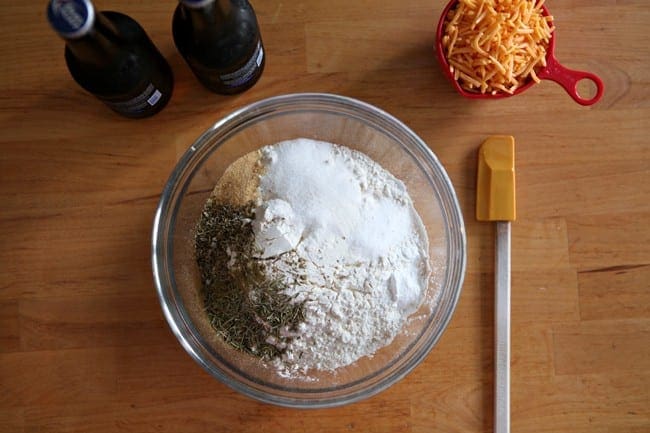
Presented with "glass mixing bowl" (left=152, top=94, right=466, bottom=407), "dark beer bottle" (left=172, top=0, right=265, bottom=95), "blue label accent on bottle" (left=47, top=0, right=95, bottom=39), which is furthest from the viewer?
"glass mixing bowl" (left=152, top=94, right=466, bottom=407)

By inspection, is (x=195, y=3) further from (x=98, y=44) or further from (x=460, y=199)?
(x=460, y=199)

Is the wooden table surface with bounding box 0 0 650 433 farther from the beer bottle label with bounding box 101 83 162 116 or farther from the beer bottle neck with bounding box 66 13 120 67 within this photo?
the beer bottle neck with bounding box 66 13 120 67

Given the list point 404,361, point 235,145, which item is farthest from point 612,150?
point 235,145

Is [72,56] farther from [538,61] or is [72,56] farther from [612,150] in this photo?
[612,150]

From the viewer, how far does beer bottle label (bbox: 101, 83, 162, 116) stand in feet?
3.15

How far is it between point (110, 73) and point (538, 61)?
29.1 inches

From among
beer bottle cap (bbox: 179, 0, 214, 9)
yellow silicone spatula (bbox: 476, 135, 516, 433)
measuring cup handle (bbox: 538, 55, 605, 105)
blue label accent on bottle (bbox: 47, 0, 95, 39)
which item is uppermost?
blue label accent on bottle (bbox: 47, 0, 95, 39)

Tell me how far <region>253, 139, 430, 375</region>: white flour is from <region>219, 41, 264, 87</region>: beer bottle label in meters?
0.14

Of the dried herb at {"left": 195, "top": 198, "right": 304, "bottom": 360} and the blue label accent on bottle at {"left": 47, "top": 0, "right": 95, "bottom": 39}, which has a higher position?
the blue label accent on bottle at {"left": 47, "top": 0, "right": 95, "bottom": 39}

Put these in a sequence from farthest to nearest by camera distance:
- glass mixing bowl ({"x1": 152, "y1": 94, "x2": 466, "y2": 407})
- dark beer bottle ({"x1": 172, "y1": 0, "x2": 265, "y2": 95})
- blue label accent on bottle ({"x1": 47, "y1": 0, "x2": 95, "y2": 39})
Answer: glass mixing bowl ({"x1": 152, "y1": 94, "x2": 466, "y2": 407}), dark beer bottle ({"x1": 172, "y1": 0, "x2": 265, "y2": 95}), blue label accent on bottle ({"x1": 47, "y1": 0, "x2": 95, "y2": 39})

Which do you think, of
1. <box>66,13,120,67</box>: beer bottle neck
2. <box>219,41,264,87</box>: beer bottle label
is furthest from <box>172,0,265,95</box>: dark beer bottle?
<box>66,13,120,67</box>: beer bottle neck

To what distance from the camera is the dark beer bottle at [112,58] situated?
74 cm

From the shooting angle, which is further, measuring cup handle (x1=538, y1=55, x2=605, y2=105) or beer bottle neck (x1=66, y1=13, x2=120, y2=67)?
measuring cup handle (x1=538, y1=55, x2=605, y2=105)

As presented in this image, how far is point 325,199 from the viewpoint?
0.97 m
